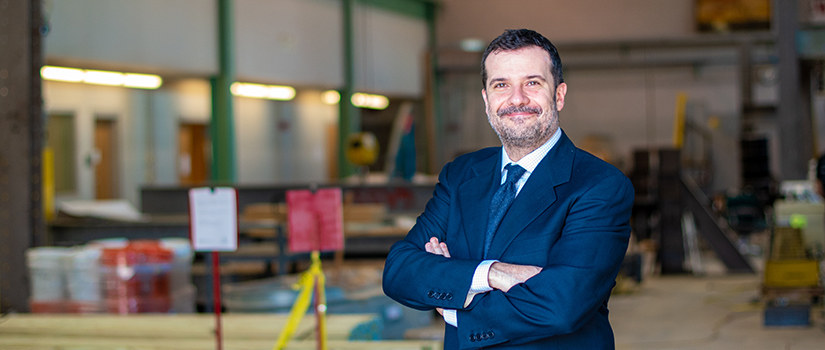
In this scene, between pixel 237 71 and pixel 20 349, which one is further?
pixel 237 71

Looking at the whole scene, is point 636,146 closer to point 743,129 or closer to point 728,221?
point 728,221

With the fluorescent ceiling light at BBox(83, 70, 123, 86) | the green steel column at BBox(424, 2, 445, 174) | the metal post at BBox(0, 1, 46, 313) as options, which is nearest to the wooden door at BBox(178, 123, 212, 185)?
the fluorescent ceiling light at BBox(83, 70, 123, 86)

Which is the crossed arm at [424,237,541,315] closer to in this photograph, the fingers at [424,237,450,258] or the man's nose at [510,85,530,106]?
the fingers at [424,237,450,258]

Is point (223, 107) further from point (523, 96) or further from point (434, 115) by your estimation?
point (523, 96)

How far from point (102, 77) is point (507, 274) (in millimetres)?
13111

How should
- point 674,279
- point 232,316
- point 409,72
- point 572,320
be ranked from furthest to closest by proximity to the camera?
point 409,72 < point 674,279 < point 232,316 < point 572,320

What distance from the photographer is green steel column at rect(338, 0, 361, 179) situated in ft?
60.3

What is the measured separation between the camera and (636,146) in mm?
21125

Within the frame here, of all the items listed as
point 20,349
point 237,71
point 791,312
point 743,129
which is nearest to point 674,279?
point 743,129

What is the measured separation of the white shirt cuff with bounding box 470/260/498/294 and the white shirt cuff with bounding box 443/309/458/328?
0.07 m

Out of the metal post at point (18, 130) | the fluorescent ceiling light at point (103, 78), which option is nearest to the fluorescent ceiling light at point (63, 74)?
the fluorescent ceiling light at point (103, 78)

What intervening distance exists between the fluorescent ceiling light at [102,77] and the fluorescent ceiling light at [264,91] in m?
1.42

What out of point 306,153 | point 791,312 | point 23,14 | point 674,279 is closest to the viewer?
point 23,14

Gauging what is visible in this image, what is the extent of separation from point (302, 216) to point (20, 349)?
5.24ft
